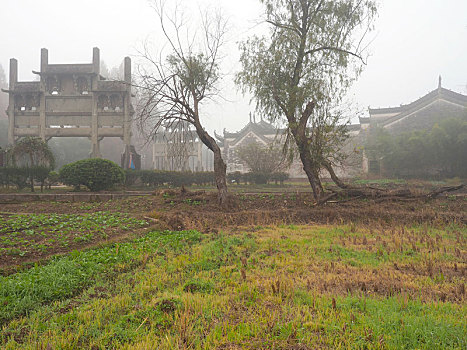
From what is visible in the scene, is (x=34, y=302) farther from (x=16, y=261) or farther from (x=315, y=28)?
(x=315, y=28)

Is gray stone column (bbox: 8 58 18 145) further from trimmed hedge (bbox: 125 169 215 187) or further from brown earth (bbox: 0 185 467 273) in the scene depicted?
brown earth (bbox: 0 185 467 273)

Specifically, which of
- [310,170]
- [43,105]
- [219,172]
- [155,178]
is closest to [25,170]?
[155,178]

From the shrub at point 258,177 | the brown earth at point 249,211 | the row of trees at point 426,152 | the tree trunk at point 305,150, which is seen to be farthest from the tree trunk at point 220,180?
the row of trees at point 426,152

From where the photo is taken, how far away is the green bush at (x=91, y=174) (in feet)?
44.9

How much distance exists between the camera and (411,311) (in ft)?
8.03

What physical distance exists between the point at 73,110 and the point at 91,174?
10.1 m

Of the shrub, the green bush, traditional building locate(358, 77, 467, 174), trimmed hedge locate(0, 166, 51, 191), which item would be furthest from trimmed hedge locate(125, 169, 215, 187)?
traditional building locate(358, 77, 467, 174)

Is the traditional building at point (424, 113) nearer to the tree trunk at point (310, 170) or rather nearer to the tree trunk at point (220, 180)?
the tree trunk at point (310, 170)

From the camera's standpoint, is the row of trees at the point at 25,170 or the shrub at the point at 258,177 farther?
the shrub at the point at 258,177

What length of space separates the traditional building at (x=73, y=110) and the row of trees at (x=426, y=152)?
20602 millimetres

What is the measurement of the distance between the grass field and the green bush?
10.3 metres

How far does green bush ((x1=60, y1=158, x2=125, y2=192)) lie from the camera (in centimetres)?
1368

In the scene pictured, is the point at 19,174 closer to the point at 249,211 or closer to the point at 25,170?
the point at 25,170

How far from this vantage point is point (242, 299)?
276cm
